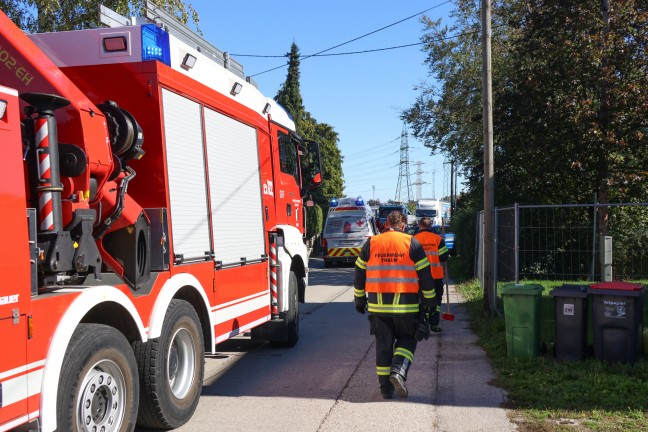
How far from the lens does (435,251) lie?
34.2 ft

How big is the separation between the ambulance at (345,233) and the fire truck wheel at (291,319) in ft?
52.5

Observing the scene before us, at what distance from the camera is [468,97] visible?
2755cm

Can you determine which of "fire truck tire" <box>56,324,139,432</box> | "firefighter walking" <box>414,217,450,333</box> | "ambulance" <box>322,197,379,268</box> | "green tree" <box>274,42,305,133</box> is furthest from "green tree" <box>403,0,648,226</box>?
"green tree" <box>274,42,305,133</box>

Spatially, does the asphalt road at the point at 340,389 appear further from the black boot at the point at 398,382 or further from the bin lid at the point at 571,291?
the bin lid at the point at 571,291

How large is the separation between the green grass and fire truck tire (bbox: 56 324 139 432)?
10.2 feet

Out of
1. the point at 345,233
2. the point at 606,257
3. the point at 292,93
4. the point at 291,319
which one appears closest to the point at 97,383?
the point at 291,319

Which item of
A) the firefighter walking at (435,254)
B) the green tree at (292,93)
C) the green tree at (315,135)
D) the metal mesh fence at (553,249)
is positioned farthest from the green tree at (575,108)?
the green tree at (292,93)

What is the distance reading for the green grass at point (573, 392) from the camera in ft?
18.6

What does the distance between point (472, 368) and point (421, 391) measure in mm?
1247

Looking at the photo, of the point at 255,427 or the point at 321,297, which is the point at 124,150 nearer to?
the point at 255,427

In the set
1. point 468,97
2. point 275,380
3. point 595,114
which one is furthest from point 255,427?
point 468,97

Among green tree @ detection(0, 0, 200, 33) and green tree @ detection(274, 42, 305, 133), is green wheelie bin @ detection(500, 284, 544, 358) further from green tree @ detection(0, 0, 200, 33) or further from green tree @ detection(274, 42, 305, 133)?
green tree @ detection(274, 42, 305, 133)

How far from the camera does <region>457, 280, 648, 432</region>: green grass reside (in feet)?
18.6

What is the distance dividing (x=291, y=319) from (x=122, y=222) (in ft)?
14.9
